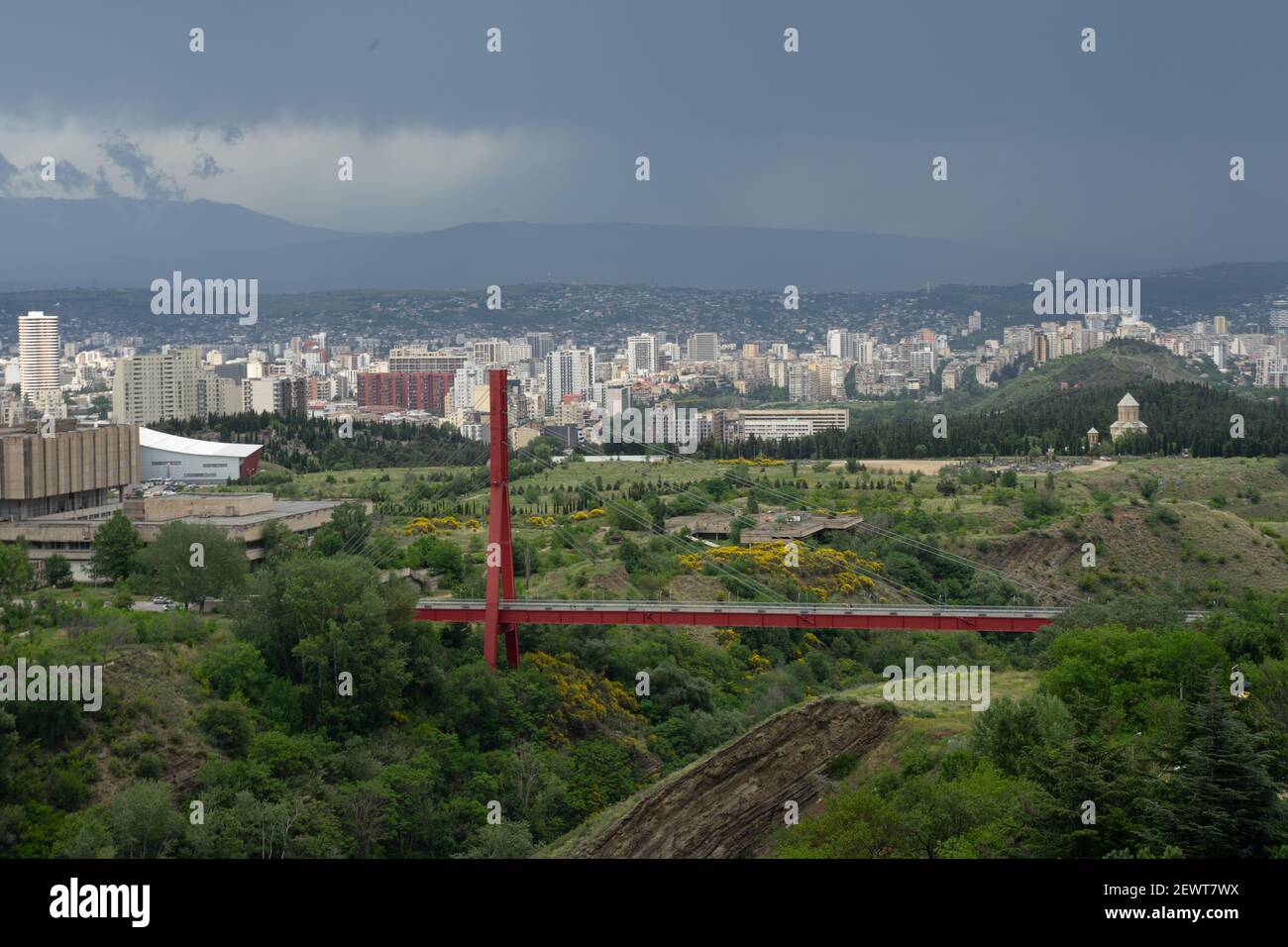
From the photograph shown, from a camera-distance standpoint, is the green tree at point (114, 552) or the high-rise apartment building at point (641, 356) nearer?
the green tree at point (114, 552)

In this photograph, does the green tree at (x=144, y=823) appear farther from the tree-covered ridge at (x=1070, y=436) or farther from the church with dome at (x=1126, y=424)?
the church with dome at (x=1126, y=424)

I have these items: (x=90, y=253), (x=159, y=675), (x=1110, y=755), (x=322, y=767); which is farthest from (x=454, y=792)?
(x=90, y=253)

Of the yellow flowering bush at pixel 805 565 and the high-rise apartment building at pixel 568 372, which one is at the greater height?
the high-rise apartment building at pixel 568 372

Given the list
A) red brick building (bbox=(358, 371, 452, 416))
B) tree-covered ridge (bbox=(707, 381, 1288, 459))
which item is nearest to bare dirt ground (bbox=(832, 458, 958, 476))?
tree-covered ridge (bbox=(707, 381, 1288, 459))

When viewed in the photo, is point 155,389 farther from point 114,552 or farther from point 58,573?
point 114,552

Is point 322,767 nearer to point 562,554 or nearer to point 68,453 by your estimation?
point 562,554

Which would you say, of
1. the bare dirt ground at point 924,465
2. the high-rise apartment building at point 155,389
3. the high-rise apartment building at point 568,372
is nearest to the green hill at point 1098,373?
the bare dirt ground at point 924,465

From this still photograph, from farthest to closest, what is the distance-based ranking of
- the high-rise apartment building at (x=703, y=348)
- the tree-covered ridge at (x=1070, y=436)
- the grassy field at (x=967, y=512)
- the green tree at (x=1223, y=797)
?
1. the high-rise apartment building at (x=703, y=348)
2. the tree-covered ridge at (x=1070, y=436)
3. the grassy field at (x=967, y=512)
4. the green tree at (x=1223, y=797)

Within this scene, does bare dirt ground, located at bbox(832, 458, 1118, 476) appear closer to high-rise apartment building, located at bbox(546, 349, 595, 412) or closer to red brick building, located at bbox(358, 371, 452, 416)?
red brick building, located at bbox(358, 371, 452, 416)
